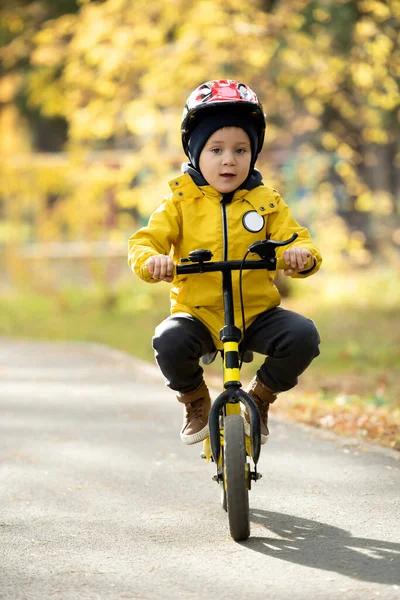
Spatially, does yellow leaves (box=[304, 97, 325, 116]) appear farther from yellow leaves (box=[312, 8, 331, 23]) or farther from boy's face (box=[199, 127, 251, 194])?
boy's face (box=[199, 127, 251, 194])

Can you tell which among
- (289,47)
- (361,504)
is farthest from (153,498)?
(289,47)

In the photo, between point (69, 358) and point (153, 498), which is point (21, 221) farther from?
point (153, 498)

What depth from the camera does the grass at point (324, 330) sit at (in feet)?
27.8

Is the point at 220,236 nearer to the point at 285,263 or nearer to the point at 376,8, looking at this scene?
the point at 285,263

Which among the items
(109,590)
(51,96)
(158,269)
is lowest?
(109,590)

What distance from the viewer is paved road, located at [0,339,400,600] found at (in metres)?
4.00

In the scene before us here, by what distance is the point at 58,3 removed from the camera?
17516mm

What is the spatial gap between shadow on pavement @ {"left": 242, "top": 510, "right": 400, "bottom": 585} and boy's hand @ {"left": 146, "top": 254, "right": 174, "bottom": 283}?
1124 mm

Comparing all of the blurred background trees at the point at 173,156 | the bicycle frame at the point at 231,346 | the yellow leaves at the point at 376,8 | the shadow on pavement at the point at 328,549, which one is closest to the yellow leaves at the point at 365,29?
the blurred background trees at the point at 173,156

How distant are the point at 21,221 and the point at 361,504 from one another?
591 inches

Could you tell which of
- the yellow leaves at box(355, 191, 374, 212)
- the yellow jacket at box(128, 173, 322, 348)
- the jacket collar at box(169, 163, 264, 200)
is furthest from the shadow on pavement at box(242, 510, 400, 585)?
the yellow leaves at box(355, 191, 374, 212)

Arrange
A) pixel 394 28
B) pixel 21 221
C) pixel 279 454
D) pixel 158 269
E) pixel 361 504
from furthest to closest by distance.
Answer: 1. pixel 21 221
2. pixel 394 28
3. pixel 279 454
4. pixel 361 504
5. pixel 158 269

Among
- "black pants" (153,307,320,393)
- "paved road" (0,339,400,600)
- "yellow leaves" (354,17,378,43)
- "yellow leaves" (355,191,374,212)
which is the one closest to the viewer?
"paved road" (0,339,400,600)

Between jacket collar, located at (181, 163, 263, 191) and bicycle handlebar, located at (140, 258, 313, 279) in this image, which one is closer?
bicycle handlebar, located at (140, 258, 313, 279)
